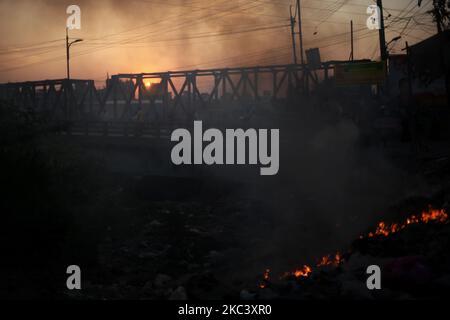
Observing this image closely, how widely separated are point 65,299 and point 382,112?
59.8 feet

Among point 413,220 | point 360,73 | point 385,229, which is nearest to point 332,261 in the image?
point 385,229

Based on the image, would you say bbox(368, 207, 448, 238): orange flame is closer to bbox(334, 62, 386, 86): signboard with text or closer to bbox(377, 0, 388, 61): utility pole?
bbox(377, 0, 388, 61): utility pole

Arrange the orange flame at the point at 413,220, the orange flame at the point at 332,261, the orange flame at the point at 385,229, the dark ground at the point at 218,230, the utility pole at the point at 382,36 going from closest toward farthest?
the dark ground at the point at 218,230 < the orange flame at the point at 332,261 < the orange flame at the point at 385,229 < the orange flame at the point at 413,220 < the utility pole at the point at 382,36

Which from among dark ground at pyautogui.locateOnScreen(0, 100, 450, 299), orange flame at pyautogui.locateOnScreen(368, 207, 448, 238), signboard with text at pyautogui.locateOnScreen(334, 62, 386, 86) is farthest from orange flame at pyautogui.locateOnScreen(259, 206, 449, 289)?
signboard with text at pyautogui.locateOnScreen(334, 62, 386, 86)

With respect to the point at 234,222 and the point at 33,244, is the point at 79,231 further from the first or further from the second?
the point at 234,222

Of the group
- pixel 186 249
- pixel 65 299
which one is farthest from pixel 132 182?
pixel 65 299

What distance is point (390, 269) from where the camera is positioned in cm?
935

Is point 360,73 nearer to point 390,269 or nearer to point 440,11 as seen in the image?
point 440,11

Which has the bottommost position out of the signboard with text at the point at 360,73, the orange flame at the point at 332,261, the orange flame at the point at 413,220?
the orange flame at the point at 332,261

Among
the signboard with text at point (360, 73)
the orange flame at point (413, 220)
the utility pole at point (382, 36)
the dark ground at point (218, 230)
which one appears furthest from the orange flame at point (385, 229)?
the signboard with text at point (360, 73)

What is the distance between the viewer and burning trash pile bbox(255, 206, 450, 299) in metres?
8.80

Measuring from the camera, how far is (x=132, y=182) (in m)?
24.9

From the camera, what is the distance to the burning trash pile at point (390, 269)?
8.80 meters

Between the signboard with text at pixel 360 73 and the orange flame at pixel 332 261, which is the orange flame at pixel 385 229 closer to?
the orange flame at pixel 332 261
